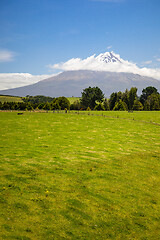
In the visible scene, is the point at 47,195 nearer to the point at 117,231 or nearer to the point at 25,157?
the point at 117,231

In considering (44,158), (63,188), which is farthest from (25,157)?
(63,188)

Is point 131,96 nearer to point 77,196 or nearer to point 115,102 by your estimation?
point 115,102

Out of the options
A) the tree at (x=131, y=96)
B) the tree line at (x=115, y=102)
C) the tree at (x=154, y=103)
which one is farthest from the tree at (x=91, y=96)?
the tree at (x=154, y=103)

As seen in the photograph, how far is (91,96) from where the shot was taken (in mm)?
156000

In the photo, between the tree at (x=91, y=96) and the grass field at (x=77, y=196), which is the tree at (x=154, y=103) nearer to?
the tree at (x=91, y=96)

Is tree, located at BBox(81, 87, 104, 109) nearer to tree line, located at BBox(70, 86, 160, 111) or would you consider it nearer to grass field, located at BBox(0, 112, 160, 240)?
tree line, located at BBox(70, 86, 160, 111)

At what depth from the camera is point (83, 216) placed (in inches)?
399

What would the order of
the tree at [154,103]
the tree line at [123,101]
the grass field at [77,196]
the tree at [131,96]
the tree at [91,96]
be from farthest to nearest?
the tree at [91,96] → the tree at [131,96] → the tree line at [123,101] → the tree at [154,103] → the grass field at [77,196]

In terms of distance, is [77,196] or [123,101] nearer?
[77,196]

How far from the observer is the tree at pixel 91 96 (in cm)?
15550

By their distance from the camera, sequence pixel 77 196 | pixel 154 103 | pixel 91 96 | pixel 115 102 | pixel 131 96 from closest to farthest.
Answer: pixel 77 196
pixel 154 103
pixel 131 96
pixel 115 102
pixel 91 96

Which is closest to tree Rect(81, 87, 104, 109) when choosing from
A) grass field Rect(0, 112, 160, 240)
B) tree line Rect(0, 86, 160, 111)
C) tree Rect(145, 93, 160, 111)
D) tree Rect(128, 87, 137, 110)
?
tree line Rect(0, 86, 160, 111)

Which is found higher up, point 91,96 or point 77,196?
point 91,96

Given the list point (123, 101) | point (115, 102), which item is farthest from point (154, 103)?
point (115, 102)
